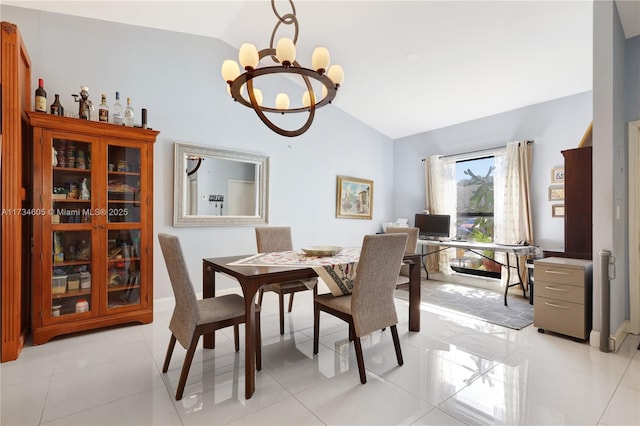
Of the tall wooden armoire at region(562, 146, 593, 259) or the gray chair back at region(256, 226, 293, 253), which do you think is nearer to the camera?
the tall wooden armoire at region(562, 146, 593, 259)

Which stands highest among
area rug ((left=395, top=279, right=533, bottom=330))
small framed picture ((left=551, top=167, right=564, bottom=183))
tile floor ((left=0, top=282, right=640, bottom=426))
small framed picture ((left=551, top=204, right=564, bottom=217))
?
small framed picture ((left=551, top=167, right=564, bottom=183))

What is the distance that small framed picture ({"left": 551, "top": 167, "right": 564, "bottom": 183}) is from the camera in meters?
3.80

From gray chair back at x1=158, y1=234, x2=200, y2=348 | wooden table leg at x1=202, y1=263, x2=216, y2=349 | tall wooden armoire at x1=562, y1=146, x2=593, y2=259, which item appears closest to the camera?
gray chair back at x1=158, y1=234, x2=200, y2=348

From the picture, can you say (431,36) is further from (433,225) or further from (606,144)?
(433,225)

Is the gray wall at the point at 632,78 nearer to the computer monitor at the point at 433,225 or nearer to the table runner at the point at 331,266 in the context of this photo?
the computer monitor at the point at 433,225

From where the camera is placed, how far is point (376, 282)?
80.2 inches

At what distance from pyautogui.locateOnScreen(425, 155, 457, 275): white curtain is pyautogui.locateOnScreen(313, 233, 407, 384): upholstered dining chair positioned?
3.22 meters

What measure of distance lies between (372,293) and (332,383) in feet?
2.02

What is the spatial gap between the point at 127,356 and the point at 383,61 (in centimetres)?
385

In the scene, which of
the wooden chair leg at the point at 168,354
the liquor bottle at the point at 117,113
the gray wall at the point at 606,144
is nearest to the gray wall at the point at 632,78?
the gray wall at the point at 606,144

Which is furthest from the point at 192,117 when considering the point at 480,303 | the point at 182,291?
the point at 480,303

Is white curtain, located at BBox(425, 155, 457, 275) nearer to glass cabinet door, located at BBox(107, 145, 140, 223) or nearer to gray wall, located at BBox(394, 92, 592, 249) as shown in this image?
gray wall, located at BBox(394, 92, 592, 249)

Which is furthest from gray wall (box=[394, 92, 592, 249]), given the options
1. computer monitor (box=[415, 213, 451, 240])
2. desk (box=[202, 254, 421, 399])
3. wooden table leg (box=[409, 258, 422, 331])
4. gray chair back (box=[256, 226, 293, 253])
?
desk (box=[202, 254, 421, 399])

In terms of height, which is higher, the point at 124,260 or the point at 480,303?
the point at 124,260
